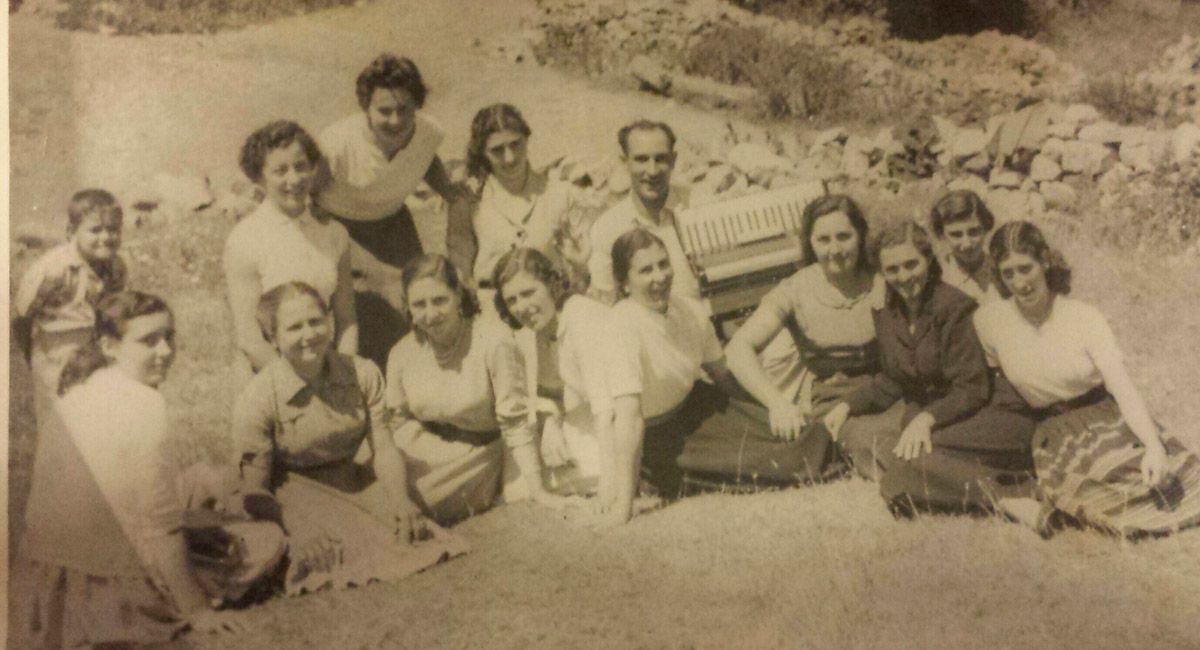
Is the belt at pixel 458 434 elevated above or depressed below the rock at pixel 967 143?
below

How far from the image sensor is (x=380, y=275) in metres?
3.63

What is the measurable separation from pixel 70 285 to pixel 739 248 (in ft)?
6.79

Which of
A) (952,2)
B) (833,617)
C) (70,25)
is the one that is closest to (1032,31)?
(952,2)

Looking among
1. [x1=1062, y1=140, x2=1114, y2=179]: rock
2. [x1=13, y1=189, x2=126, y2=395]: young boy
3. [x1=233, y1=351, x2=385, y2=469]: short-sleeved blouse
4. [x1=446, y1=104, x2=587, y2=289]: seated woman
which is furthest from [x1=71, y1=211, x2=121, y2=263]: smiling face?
[x1=1062, y1=140, x2=1114, y2=179]: rock

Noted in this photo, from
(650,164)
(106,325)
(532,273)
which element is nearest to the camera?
(106,325)

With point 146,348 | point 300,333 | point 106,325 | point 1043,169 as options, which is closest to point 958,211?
point 1043,169

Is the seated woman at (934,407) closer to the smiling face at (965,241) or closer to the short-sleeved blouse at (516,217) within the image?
the smiling face at (965,241)

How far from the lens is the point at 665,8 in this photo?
387 centimetres

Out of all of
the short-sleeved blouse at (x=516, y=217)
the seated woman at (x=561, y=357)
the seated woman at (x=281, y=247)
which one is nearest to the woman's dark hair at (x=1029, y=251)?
the seated woman at (x=561, y=357)

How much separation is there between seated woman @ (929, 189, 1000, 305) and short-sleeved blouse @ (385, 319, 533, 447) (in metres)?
1.43

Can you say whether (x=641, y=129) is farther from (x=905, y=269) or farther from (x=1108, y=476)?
(x=1108, y=476)

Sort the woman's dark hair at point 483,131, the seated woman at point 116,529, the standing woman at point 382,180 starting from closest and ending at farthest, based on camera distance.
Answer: the seated woman at point 116,529, the standing woman at point 382,180, the woman's dark hair at point 483,131

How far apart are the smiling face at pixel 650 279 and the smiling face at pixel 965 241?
3.05ft

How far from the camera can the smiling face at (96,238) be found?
3580 mm
